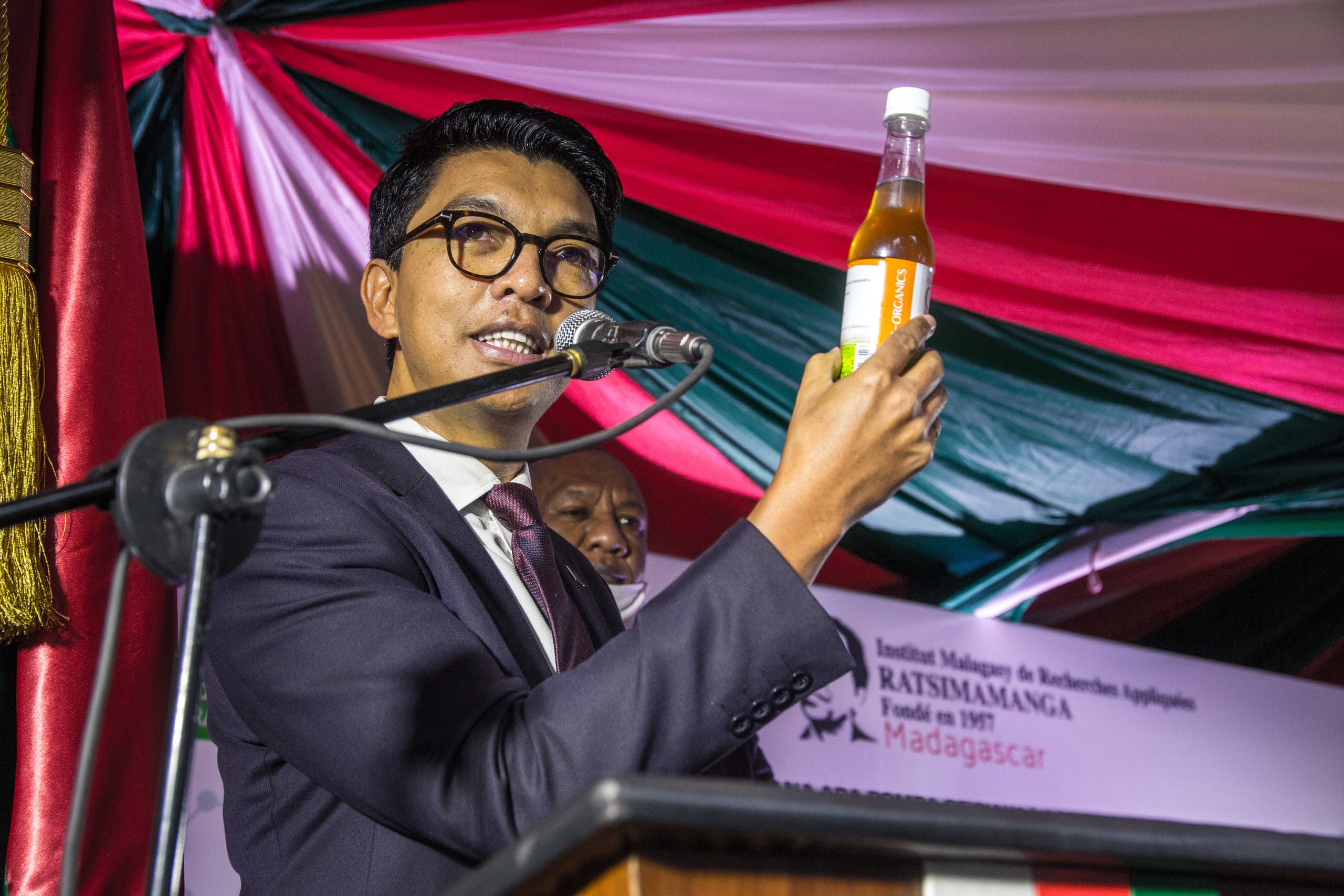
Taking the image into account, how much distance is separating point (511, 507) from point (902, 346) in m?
0.69

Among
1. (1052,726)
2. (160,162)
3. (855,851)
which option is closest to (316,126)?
(160,162)

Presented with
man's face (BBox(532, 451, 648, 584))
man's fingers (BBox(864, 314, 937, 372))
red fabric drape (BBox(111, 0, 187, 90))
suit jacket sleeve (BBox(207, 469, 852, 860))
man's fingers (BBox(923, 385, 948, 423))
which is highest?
red fabric drape (BBox(111, 0, 187, 90))

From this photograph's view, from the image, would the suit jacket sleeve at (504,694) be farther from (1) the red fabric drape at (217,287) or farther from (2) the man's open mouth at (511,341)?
(1) the red fabric drape at (217,287)

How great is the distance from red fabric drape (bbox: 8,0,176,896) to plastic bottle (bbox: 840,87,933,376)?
4.93 feet

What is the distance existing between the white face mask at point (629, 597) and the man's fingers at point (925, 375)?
2192 mm

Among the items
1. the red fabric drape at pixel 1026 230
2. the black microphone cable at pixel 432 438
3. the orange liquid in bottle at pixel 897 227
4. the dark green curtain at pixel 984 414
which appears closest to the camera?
the black microphone cable at pixel 432 438

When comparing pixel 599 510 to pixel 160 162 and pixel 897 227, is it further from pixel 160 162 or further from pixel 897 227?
pixel 897 227

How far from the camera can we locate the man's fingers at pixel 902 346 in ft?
3.83

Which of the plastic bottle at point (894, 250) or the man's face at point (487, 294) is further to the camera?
the man's face at point (487, 294)

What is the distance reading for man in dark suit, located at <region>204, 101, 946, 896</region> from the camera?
1.10 metres

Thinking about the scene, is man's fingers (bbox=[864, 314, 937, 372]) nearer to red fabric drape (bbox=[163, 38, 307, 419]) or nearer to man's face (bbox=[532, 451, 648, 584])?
red fabric drape (bbox=[163, 38, 307, 419])

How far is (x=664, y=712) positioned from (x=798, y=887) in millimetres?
402

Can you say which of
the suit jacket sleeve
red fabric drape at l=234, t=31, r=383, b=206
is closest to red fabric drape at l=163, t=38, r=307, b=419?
red fabric drape at l=234, t=31, r=383, b=206

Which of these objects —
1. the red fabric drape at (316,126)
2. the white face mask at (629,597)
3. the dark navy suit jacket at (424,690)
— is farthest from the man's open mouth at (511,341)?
the white face mask at (629,597)
